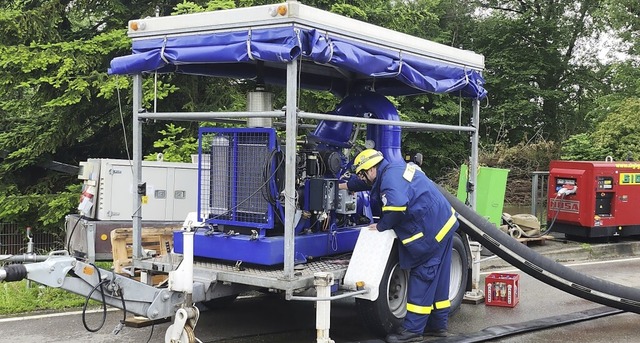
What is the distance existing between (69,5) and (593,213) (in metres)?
11.8

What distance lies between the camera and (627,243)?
13.5 metres

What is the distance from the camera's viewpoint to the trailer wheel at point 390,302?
20.7 ft

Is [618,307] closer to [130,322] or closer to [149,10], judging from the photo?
[130,322]

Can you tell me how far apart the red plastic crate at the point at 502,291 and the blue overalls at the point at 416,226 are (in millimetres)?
1949

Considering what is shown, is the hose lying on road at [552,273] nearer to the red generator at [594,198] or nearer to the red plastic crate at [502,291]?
the red plastic crate at [502,291]

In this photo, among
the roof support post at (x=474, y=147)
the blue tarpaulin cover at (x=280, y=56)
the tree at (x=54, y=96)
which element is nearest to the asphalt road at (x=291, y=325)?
the roof support post at (x=474, y=147)

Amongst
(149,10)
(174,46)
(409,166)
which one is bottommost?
(409,166)

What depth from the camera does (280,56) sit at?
17.8 ft

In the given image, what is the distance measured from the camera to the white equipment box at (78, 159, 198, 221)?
895 centimetres

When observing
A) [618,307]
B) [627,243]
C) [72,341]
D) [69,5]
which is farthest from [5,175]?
[627,243]

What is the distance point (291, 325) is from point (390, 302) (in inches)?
47.2

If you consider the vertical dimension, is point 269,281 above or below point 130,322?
above

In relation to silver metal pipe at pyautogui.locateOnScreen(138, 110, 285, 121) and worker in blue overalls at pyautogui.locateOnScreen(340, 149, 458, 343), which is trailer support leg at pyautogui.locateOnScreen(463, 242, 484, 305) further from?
silver metal pipe at pyautogui.locateOnScreen(138, 110, 285, 121)

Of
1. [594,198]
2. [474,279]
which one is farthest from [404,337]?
[594,198]
